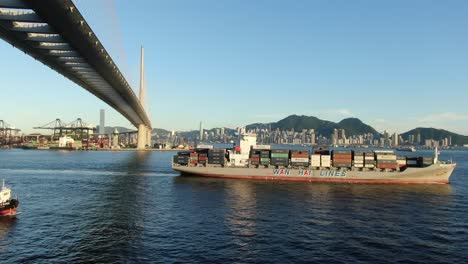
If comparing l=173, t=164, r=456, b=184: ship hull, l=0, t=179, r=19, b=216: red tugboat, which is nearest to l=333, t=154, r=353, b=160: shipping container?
l=173, t=164, r=456, b=184: ship hull

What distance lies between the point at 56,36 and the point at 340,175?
58630mm

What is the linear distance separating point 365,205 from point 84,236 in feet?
117

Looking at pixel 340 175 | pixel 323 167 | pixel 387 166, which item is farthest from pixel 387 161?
pixel 323 167

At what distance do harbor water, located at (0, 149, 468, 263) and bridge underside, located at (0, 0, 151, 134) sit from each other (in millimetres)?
18829

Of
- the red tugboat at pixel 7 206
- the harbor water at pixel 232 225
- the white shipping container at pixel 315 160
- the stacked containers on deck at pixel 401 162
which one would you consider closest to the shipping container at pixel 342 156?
the white shipping container at pixel 315 160

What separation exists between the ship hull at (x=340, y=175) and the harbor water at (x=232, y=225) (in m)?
9.93

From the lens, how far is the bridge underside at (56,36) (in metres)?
30.3

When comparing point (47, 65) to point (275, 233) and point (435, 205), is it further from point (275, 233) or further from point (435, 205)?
point (435, 205)

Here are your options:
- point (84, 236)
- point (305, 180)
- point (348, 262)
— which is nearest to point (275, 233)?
point (348, 262)

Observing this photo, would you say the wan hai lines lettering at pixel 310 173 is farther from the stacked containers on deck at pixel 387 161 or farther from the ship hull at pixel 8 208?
the ship hull at pixel 8 208

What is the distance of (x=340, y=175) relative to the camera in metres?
75.6

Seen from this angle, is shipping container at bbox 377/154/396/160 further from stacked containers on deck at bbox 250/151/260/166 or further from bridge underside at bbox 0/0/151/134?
bridge underside at bbox 0/0/151/134

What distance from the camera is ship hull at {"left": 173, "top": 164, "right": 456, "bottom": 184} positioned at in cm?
7356

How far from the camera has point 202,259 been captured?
27047 mm
